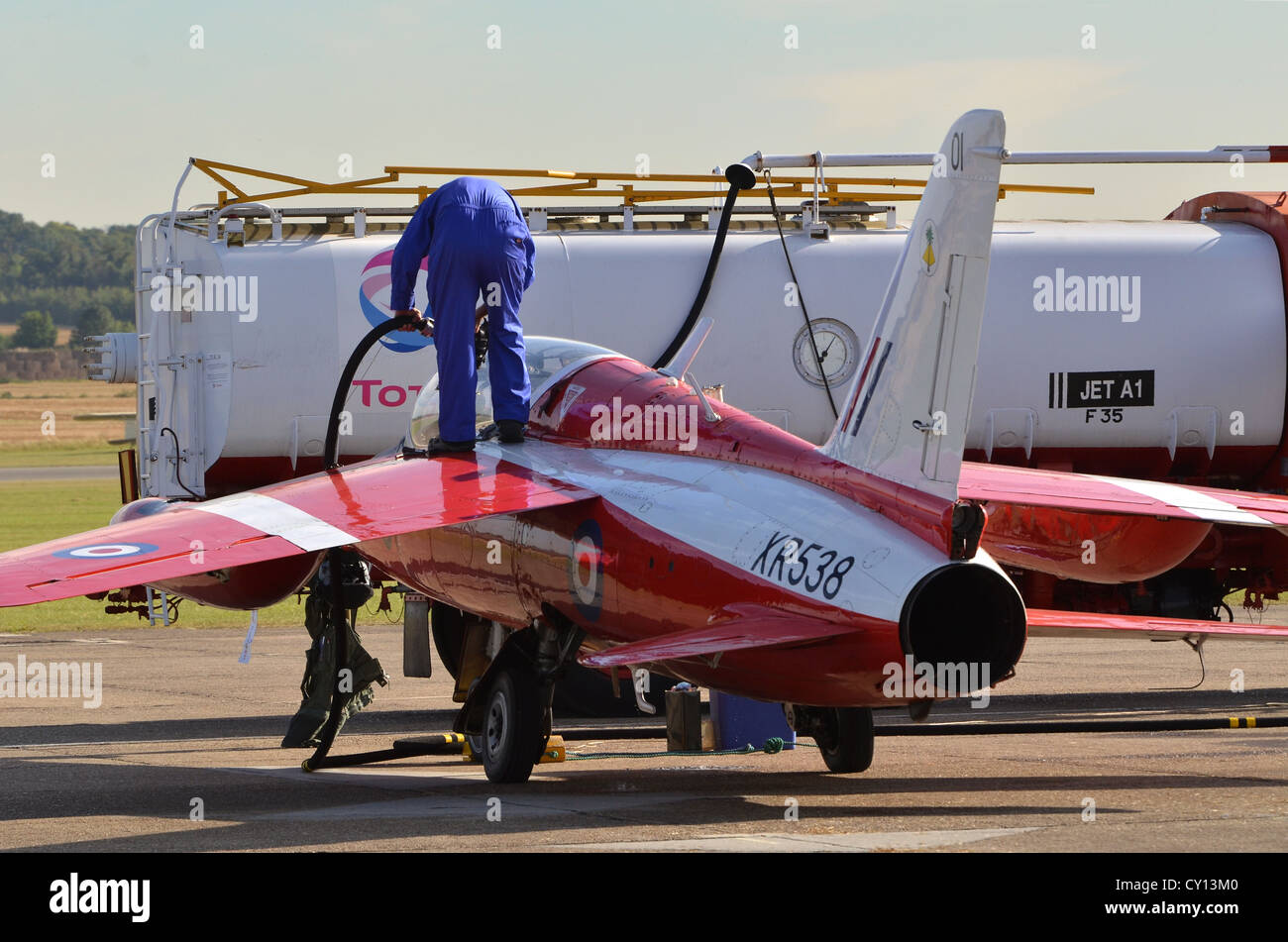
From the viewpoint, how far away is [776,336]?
17.7 m

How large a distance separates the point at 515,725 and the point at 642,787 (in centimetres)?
106

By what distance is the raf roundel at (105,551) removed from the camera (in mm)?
10008

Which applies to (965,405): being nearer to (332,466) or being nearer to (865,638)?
(865,638)

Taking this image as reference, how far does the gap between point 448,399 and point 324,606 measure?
8.58 feet

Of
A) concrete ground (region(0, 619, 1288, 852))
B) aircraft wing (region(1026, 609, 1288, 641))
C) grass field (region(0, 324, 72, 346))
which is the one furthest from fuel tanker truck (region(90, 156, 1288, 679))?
grass field (region(0, 324, 72, 346))

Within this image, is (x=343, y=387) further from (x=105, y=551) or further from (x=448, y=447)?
(x=105, y=551)

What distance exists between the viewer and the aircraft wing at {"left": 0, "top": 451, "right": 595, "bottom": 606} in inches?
382

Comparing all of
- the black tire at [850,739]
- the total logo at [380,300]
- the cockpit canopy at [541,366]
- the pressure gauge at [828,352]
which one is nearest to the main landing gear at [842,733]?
the black tire at [850,739]

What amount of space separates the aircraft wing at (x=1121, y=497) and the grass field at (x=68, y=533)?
11.6 meters

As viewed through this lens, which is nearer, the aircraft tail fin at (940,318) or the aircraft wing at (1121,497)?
the aircraft tail fin at (940,318)

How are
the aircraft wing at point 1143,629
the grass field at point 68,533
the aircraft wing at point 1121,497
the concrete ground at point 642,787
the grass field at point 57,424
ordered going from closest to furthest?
1. the concrete ground at point 642,787
2. the aircraft wing at point 1143,629
3. the aircraft wing at point 1121,497
4. the grass field at point 68,533
5. the grass field at point 57,424

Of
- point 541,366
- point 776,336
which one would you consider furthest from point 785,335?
point 541,366

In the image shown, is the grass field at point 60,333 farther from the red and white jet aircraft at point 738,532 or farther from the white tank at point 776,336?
the red and white jet aircraft at point 738,532

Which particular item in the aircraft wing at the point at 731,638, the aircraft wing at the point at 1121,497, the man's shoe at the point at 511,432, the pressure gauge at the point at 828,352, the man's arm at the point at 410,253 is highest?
the man's arm at the point at 410,253
